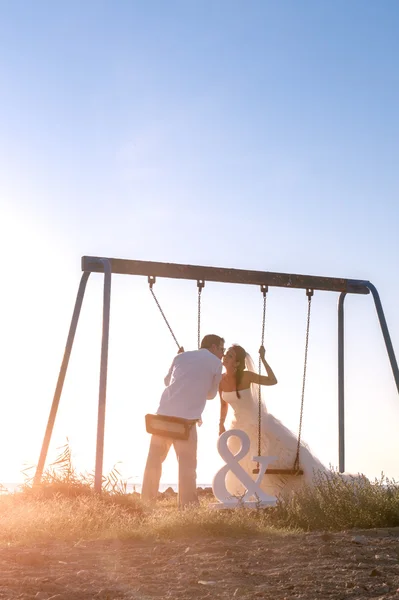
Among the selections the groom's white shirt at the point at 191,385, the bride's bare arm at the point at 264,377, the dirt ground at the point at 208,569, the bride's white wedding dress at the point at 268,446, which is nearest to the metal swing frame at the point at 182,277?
the groom's white shirt at the point at 191,385

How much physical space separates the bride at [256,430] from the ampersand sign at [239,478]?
0.92 m

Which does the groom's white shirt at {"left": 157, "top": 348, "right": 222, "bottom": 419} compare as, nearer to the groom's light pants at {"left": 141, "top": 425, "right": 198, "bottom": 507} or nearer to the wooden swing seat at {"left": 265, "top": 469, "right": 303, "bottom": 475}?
the groom's light pants at {"left": 141, "top": 425, "right": 198, "bottom": 507}

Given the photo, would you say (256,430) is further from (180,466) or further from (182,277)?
(182,277)

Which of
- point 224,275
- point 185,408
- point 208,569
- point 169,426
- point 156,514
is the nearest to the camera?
point 208,569

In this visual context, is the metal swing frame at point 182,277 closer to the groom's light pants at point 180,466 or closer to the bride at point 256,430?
the groom's light pants at point 180,466

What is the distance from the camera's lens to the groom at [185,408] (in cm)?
992

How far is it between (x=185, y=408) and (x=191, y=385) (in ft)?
1.02

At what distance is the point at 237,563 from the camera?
5.88 meters

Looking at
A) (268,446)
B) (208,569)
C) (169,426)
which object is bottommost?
(208,569)

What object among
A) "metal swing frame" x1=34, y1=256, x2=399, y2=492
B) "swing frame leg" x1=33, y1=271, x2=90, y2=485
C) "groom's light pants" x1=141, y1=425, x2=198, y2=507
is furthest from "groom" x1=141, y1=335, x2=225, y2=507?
"swing frame leg" x1=33, y1=271, x2=90, y2=485

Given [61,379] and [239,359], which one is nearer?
[61,379]

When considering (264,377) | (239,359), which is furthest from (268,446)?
(239,359)

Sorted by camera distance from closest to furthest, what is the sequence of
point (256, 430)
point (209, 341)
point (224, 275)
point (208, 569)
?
1. point (208, 569)
2. point (209, 341)
3. point (256, 430)
4. point (224, 275)

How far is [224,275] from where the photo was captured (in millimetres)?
11852
